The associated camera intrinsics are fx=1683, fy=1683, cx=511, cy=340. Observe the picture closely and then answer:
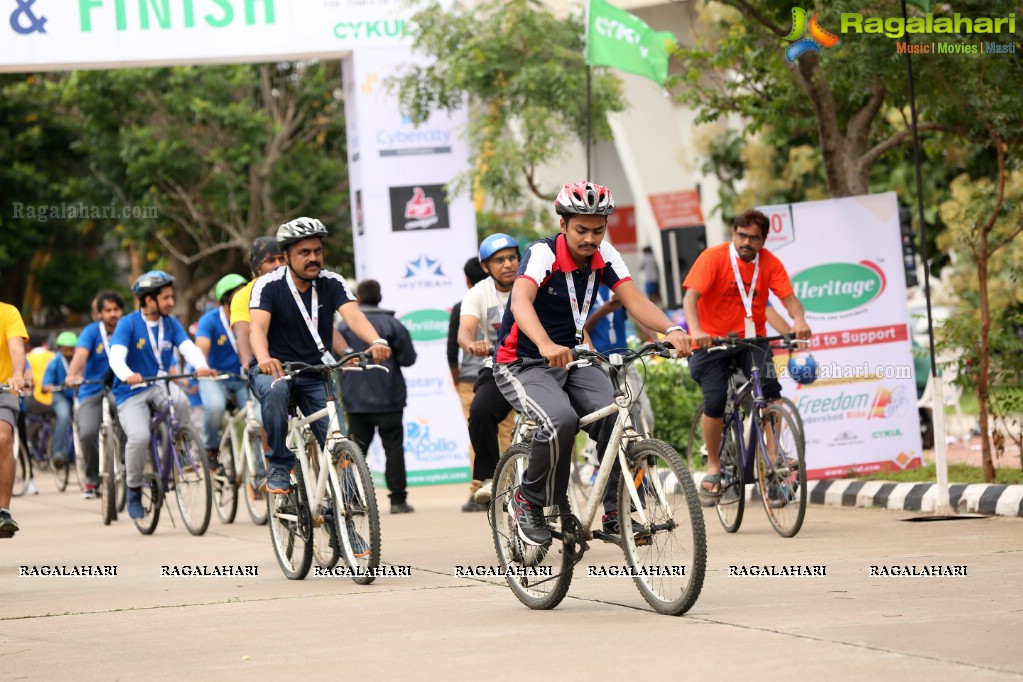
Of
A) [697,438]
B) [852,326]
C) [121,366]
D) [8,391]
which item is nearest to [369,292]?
[121,366]

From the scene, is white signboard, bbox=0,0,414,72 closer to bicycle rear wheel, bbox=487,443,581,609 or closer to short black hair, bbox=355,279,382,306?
short black hair, bbox=355,279,382,306

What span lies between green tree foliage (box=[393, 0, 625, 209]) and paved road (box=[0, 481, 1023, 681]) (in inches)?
331

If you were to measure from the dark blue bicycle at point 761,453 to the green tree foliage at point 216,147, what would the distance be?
942 inches

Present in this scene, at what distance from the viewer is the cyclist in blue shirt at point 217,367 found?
14.0m

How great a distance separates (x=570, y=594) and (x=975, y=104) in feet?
18.4

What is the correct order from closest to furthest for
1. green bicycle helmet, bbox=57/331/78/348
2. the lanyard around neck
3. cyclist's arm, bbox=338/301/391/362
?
cyclist's arm, bbox=338/301/391/362, the lanyard around neck, green bicycle helmet, bbox=57/331/78/348

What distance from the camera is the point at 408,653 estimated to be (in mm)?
6602

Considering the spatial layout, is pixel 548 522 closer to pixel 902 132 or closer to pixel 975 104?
pixel 975 104

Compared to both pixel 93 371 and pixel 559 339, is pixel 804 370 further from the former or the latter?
pixel 93 371

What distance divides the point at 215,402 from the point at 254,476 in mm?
979

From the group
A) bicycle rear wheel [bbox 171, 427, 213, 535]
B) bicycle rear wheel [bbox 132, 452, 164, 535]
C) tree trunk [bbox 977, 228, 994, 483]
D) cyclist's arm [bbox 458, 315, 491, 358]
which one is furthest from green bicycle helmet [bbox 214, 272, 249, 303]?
tree trunk [bbox 977, 228, 994, 483]

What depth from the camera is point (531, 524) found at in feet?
25.1

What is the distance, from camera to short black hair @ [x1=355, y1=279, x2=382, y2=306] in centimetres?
1481

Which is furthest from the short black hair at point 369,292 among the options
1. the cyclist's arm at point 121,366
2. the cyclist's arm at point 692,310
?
→ the cyclist's arm at point 692,310
